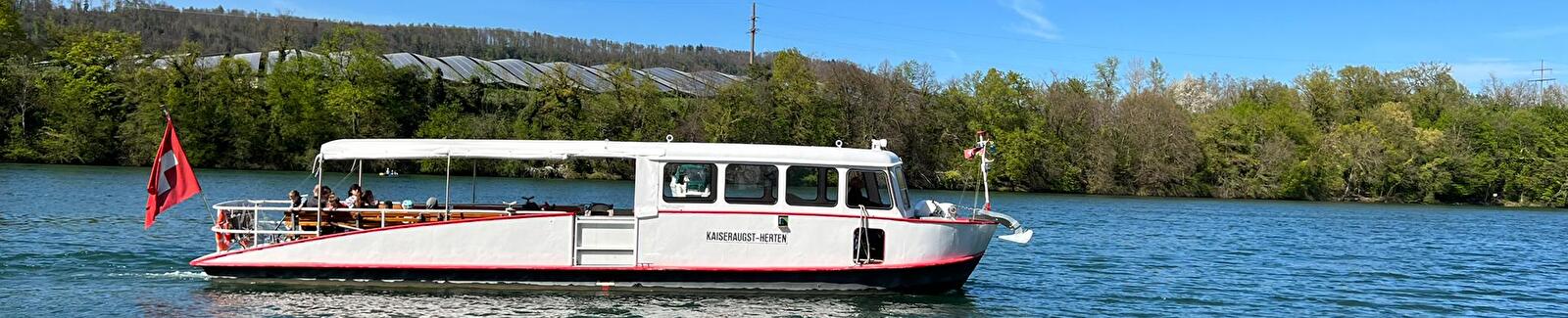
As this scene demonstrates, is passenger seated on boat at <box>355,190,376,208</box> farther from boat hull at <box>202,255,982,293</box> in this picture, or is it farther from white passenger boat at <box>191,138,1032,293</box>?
boat hull at <box>202,255,982,293</box>

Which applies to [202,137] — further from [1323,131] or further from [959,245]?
[1323,131]

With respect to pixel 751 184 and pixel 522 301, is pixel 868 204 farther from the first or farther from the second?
pixel 522 301

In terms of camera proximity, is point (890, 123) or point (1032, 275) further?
point (890, 123)

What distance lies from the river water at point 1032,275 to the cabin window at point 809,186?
156 centimetres

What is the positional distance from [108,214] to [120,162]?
47.4 meters

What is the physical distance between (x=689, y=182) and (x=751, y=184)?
37.2 inches

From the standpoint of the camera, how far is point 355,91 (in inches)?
3159

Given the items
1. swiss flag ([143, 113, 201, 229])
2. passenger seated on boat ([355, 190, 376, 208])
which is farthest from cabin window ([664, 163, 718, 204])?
swiss flag ([143, 113, 201, 229])

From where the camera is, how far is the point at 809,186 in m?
18.4

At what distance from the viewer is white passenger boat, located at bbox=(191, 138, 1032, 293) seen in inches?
704

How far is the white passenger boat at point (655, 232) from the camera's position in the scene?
704 inches

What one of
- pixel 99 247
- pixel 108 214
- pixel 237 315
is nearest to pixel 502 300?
pixel 237 315

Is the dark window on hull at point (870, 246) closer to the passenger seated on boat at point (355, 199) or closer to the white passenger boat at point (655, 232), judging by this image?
the white passenger boat at point (655, 232)

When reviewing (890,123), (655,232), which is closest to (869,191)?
(655,232)
